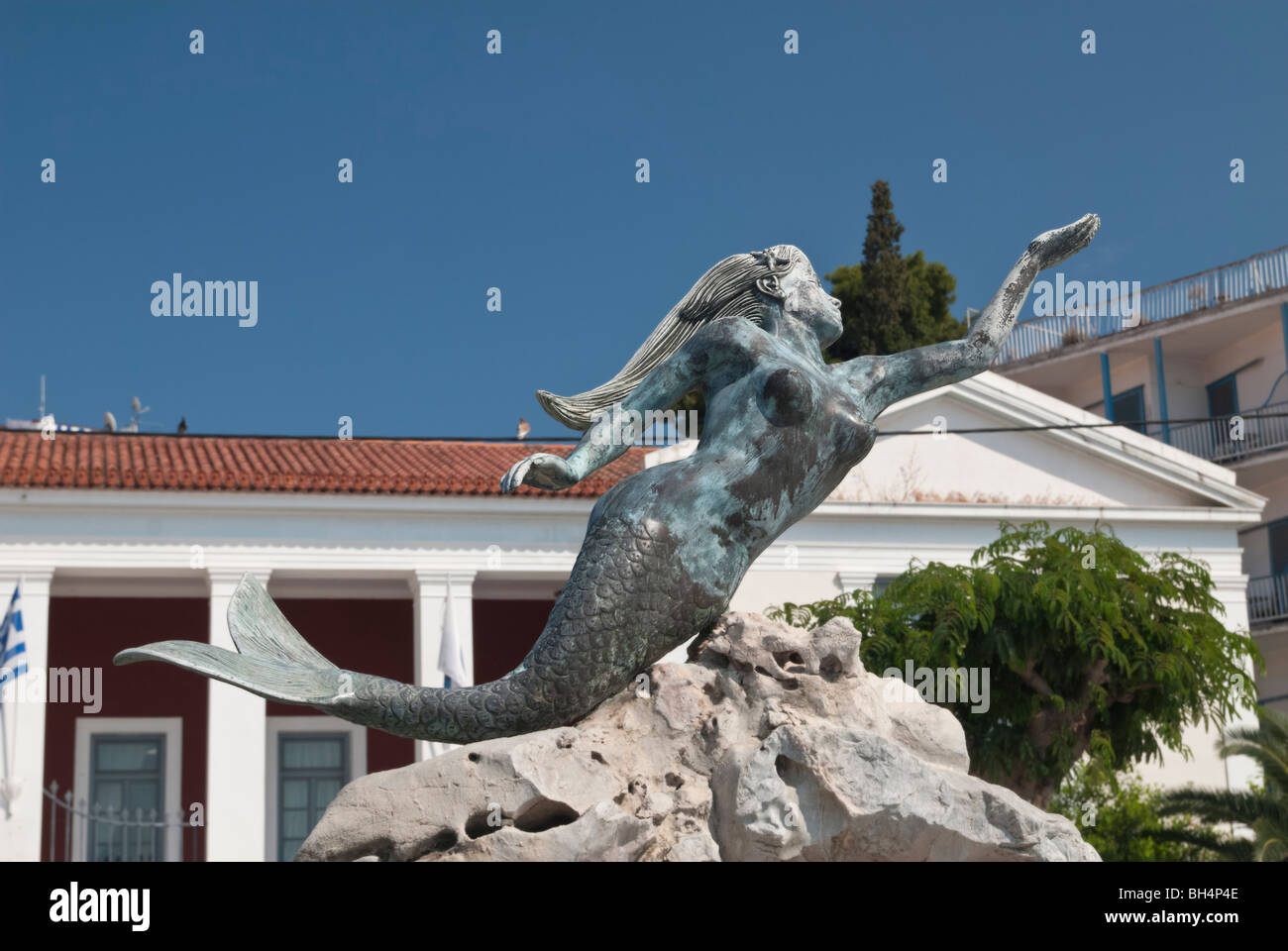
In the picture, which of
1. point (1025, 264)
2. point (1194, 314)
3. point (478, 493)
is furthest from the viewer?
point (1194, 314)

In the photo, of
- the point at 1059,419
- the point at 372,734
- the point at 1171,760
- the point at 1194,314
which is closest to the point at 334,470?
the point at 372,734

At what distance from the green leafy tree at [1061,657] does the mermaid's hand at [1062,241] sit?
1045 cm

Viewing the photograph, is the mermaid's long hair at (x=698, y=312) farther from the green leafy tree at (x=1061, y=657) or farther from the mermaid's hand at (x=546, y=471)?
the green leafy tree at (x=1061, y=657)

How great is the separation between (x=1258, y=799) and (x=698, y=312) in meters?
13.2

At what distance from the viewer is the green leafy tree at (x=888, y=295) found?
116 feet

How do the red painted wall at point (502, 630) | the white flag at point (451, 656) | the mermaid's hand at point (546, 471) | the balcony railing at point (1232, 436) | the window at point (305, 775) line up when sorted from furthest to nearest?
1. the balcony railing at point (1232, 436)
2. the red painted wall at point (502, 630)
3. the window at point (305, 775)
4. the white flag at point (451, 656)
5. the mermaid's hand at point (546, 471)

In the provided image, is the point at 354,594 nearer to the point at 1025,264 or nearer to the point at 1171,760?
the point at 1171,760

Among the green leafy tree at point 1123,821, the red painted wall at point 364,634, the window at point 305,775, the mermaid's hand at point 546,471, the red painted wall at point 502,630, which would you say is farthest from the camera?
the red painted wall at point 502,630

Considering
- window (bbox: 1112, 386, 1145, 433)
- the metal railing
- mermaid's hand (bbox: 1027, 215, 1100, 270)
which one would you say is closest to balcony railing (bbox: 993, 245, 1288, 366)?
window (bbox: 1112, 386, 1145, 433)

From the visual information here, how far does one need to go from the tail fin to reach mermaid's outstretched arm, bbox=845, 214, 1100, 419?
214 centimetres

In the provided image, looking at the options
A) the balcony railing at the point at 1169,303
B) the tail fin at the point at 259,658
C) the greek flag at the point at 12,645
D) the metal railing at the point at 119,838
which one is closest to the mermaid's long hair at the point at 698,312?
the tail fin at the point at 259,658

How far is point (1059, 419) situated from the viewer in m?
26.0

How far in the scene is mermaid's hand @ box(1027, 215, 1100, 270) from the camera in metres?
6.37
